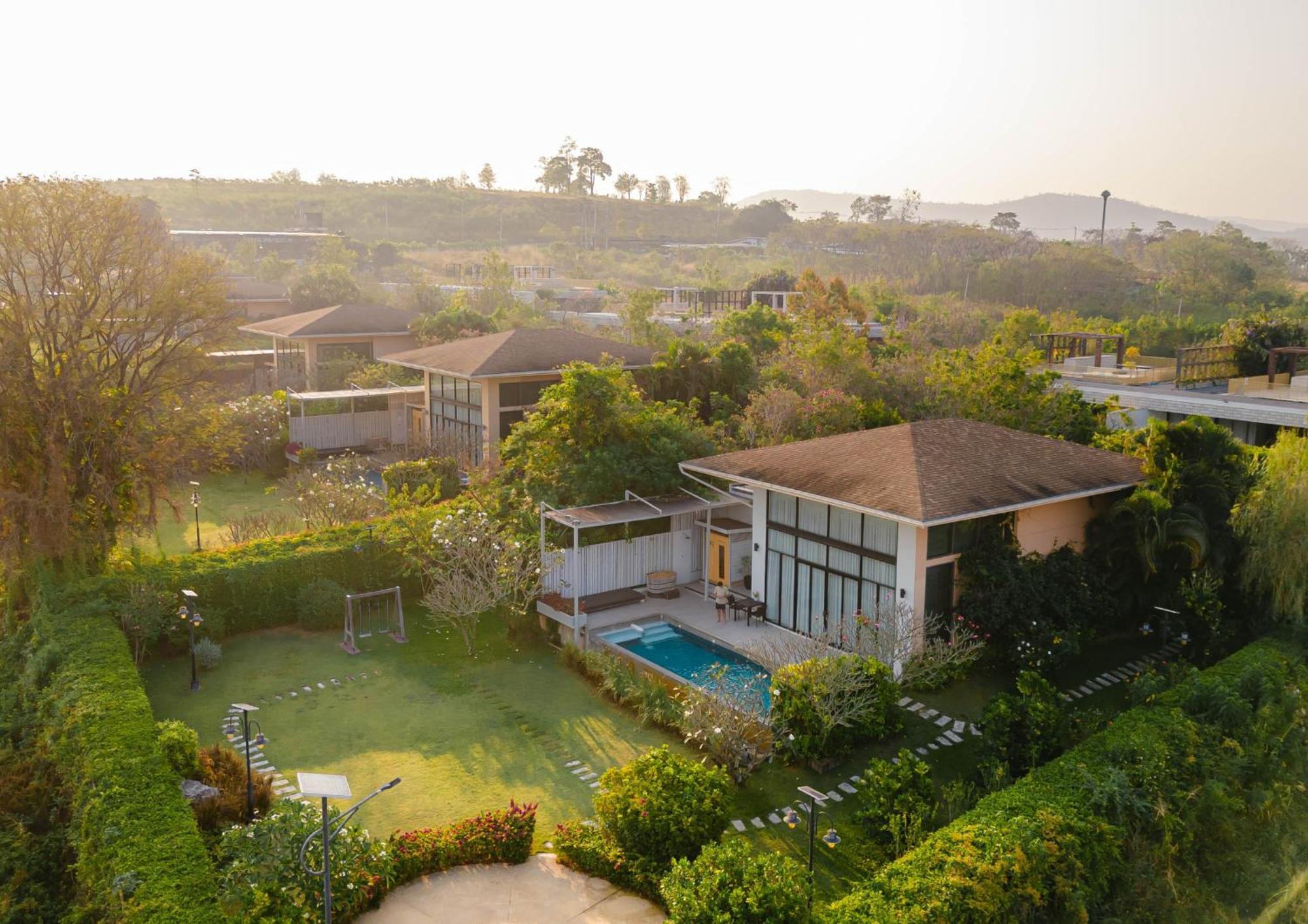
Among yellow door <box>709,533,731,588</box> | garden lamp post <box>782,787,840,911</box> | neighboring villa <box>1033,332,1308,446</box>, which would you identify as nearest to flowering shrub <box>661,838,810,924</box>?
garden lamp post <box>782,787,840,911</box>

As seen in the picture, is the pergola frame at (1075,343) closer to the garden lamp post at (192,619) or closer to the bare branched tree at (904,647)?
the bare branched tree at (904,647)

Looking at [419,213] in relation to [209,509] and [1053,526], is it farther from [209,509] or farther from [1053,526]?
[1053,526]

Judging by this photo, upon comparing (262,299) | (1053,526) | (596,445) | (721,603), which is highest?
(262,299)

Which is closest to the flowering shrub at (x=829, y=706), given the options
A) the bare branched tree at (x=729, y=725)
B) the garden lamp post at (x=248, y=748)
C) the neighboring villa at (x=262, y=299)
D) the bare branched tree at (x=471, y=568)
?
the bare branched tree at (x=729, y=725)

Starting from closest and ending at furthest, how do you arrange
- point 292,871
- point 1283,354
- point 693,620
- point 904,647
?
point 292,871 → point 904,647 → point 693,620 → point 1283,354

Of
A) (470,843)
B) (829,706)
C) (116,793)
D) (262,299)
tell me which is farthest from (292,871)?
(262,299)

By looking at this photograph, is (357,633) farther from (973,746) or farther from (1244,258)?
(1244,258)
